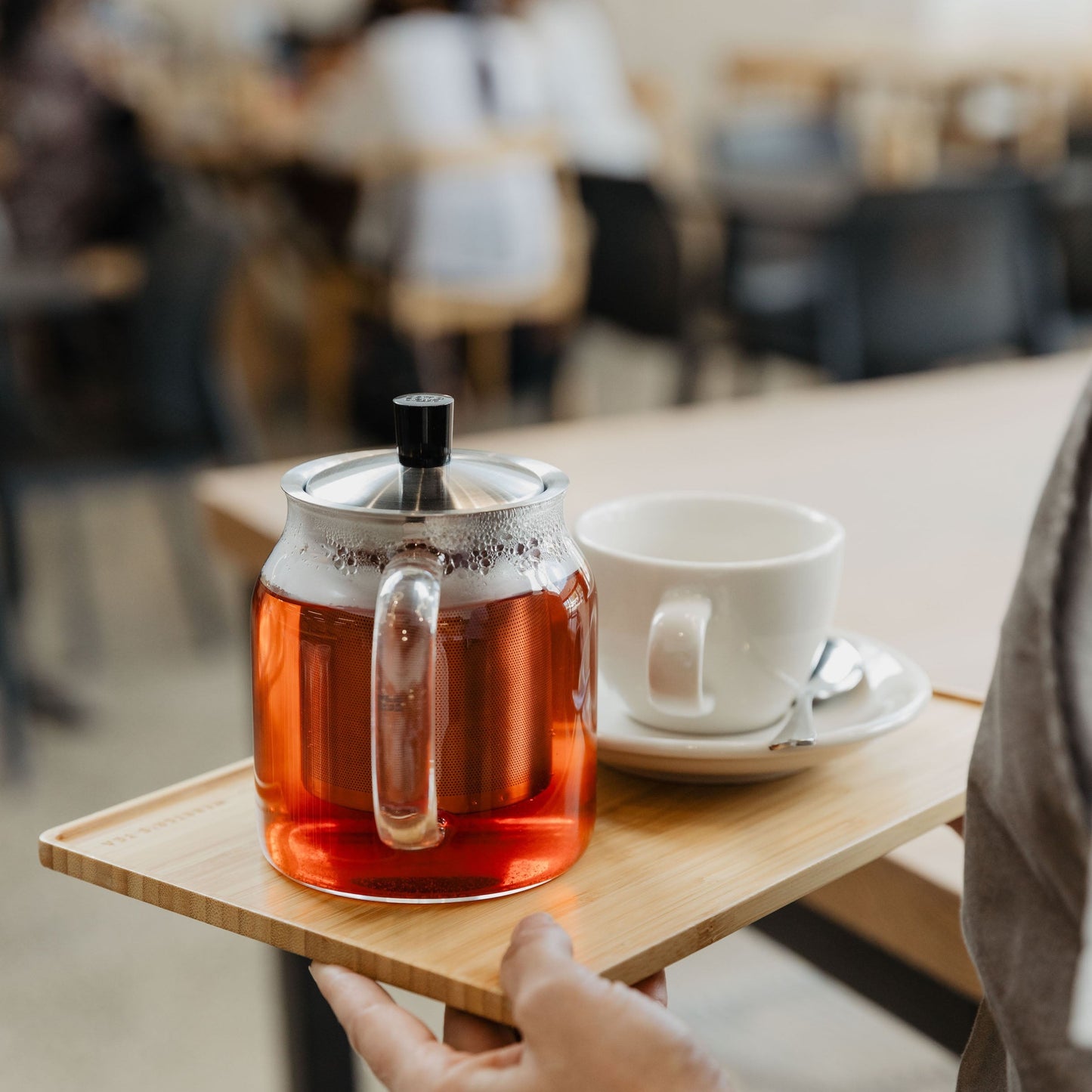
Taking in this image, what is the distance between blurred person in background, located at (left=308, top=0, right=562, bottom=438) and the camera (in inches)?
126

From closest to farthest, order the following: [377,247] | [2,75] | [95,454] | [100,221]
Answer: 1. [95,454]
2. [100,221]
3. [2,75]
4. [377,247]

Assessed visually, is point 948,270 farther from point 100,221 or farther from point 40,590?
point 40,590

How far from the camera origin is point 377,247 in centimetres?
338

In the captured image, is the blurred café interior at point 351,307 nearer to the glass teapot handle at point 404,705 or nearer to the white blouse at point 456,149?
Result: the white blouse at point 456,149

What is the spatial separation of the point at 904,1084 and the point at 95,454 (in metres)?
1.51

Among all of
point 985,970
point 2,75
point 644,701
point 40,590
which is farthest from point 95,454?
point 985,970

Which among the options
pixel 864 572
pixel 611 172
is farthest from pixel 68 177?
pixel 864 572

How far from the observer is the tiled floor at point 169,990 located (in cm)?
135

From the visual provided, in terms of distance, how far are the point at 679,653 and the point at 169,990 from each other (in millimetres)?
1206

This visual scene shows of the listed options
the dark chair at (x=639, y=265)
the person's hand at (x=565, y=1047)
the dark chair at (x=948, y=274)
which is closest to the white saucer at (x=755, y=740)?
the person's hand at (x=565, y=1047)

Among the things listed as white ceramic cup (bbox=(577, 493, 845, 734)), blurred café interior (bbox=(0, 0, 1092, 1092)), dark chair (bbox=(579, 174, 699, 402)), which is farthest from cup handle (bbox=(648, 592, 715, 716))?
dark chair (bbox=(579, 174, 699, 402))

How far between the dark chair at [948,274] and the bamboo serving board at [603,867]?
1.71 metres

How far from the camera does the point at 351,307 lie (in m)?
3.78

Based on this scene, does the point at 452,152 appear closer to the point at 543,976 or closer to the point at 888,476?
the point at 888,476
